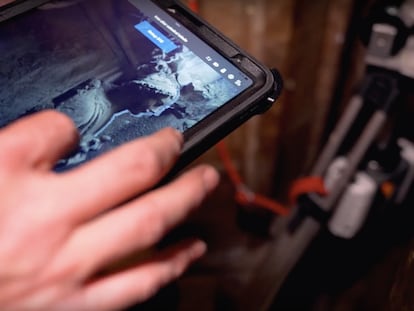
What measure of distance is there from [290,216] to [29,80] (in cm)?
56

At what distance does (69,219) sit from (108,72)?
25 centimetres

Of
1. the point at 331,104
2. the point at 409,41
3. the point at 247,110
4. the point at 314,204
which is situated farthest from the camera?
the point at 331,104

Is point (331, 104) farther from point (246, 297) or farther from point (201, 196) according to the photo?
point (201, 196)

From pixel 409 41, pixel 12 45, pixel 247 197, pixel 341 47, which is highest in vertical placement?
pixel 12 45

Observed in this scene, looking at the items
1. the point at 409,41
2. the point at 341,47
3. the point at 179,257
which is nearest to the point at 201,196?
the point at 179,257

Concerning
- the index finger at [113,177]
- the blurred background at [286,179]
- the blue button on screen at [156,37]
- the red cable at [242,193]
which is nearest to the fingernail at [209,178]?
the index finger at [113,177]

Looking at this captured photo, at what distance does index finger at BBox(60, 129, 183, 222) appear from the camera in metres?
0.33

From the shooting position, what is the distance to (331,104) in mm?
1075

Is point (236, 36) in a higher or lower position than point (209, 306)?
higher

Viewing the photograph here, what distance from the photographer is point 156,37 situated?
0.56 metres

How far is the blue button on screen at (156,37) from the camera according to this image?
55 cm

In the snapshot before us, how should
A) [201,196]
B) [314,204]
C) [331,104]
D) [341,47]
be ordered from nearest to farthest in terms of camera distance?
[201,196], [314,204], [341,47], [331,104]

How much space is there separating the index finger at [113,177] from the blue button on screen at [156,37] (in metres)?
0.21

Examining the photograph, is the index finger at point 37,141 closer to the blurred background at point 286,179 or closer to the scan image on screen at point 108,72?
the scan image on screen at point 108,72
